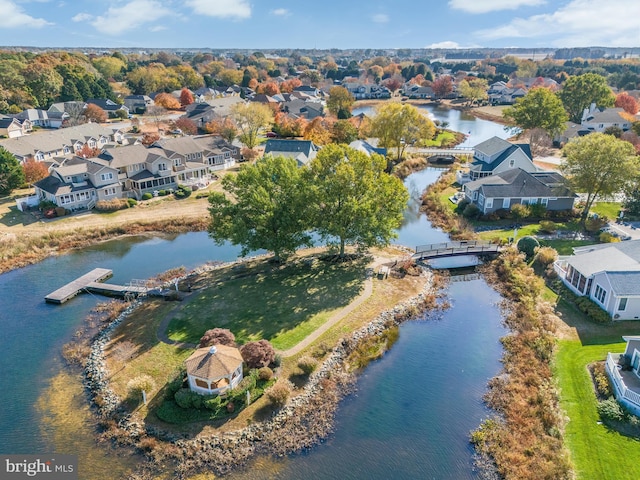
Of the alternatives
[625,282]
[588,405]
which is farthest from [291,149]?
[588,405]

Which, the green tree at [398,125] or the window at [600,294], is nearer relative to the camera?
the window at [600,294]

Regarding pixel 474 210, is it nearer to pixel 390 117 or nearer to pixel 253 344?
pixel 390 117

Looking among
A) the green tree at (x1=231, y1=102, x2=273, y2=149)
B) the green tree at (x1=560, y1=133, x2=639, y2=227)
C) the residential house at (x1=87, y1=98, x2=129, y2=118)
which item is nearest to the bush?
the green tree at (x1=231, y1=102, x2=273, y2=149)

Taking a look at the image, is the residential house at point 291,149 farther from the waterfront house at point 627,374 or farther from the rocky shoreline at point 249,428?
the waterfront house at point 627,374

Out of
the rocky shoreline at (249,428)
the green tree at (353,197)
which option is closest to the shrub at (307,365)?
the rocky shoreline at (249,428)

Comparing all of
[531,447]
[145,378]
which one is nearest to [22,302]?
[145,378]
